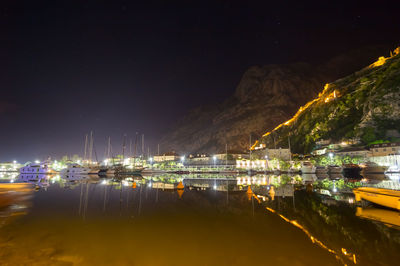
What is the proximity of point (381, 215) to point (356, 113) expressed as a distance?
103 metres

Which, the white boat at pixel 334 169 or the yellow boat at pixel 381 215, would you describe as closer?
the yellow boat at pixel 381 215

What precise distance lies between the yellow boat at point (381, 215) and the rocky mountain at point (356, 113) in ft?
269

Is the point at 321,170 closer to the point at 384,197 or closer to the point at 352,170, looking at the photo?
the point at 352,170

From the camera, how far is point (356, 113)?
9481 centimetres

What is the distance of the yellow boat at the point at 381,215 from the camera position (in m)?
10.6

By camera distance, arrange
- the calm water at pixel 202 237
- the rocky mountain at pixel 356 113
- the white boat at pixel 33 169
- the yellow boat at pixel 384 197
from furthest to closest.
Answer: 1. the rocky mountain at pixel 356 113
2. the white boat at pixel 33 169
3. the yellow boat at pixel 384 197
4. the calm water at pixel 202 237

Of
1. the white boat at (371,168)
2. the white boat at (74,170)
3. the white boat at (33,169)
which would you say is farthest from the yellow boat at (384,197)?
the white boat at (33,169)

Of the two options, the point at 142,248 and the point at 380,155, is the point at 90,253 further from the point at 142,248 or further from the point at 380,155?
the point at 380,155

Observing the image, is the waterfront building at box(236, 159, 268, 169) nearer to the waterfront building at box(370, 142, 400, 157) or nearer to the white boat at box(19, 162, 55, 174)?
the waterfront building at box(370, 142, 400, 157)

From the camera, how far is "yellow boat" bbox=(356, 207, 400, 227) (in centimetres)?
1062

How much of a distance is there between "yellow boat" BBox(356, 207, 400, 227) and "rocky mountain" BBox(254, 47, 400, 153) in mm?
82032

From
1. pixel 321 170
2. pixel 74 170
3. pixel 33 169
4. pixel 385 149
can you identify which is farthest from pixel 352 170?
pixel 33 169

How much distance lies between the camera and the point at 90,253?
6.70 metres

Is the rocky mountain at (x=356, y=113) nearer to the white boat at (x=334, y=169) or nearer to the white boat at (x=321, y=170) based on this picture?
the white boat at (x=334, y=169)
